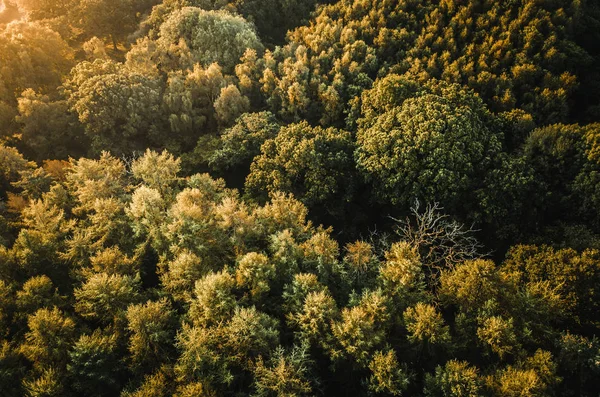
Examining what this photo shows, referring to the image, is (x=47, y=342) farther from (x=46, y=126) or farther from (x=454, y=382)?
(x=46, y=126)

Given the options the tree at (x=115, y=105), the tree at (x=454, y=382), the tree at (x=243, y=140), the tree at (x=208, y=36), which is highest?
the tree at (x=208, y=36)

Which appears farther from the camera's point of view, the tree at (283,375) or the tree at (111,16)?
the tree at (111,16)

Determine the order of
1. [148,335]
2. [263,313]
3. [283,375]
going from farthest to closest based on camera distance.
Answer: [263,313], [148,335], [283,375]

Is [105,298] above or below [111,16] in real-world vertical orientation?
below

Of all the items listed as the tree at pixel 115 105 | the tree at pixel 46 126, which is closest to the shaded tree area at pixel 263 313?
the tree at pixel 115 105

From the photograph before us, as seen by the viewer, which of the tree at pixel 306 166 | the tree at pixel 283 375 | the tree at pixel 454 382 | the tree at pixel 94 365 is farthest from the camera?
the tree at pixel 306 166

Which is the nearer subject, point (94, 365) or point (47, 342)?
point (94, 365)

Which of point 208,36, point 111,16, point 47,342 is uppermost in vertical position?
point 111,16

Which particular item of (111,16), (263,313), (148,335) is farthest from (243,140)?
(111,16)

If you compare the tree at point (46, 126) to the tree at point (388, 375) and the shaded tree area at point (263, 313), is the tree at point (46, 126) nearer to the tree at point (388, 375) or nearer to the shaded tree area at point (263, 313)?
the shaded tree area at point (263, 313)

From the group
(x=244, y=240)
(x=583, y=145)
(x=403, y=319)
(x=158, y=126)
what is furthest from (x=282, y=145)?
(x=583, y=145)
